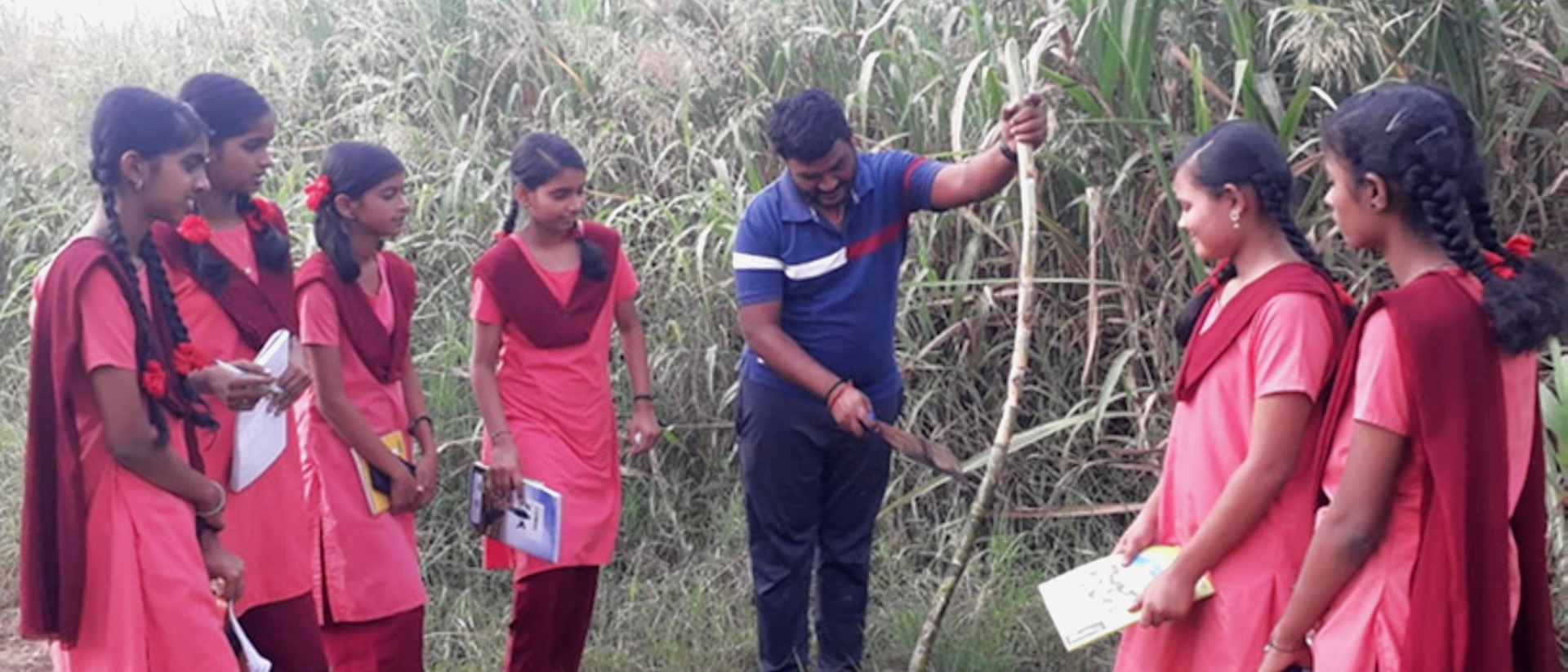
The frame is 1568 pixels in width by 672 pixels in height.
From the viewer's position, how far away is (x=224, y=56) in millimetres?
7738

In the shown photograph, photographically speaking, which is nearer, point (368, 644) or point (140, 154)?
point (140, 154)

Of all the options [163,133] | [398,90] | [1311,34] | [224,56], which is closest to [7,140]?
[224,56]

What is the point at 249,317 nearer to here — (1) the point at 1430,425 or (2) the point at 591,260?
(2) the point at 591,260

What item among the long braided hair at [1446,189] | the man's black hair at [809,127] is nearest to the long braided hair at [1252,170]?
the long braided hair at [1446,189]

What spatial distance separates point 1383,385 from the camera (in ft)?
7.50

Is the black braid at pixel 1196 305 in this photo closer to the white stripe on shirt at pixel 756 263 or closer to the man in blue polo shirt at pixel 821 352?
the man in blue polo shirt at pixel 821 352

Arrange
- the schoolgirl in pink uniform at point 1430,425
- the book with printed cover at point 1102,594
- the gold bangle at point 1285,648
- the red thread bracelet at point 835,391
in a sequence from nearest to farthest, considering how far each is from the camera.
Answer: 1. the schoolgirl in pink uniform at point 1430,425
2. the gold bangle at point 1285,648
3. the book with printed cover at point 1102,594
4. the red thread bracelet at point 835,391

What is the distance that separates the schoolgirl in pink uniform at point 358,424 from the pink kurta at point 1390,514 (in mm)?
2159

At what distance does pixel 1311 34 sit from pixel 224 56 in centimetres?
534

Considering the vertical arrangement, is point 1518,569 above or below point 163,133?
below

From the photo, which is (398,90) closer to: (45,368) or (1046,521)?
(1046,521)

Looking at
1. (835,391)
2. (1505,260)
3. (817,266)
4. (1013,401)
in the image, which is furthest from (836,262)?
(1505,260)

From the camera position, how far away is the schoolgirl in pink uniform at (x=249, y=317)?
3381mm

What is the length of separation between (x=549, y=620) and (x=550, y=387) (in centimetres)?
55
